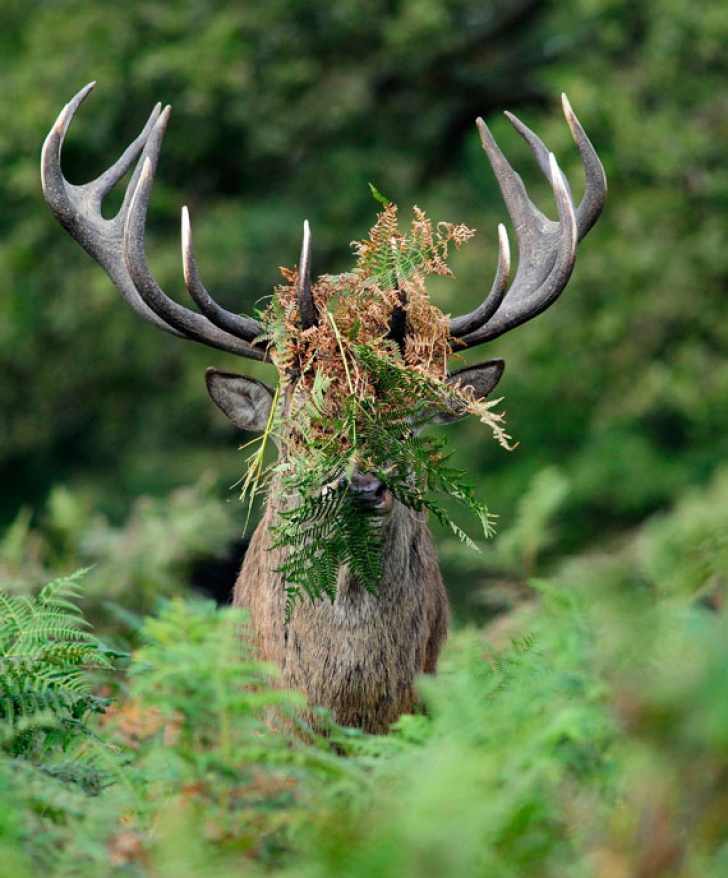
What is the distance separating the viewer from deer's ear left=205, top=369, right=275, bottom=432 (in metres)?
6.16

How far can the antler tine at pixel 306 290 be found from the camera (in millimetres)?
5035

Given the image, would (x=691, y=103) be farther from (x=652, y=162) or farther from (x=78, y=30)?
(x=78, y=30)

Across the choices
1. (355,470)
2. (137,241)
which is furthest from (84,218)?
(355,470)

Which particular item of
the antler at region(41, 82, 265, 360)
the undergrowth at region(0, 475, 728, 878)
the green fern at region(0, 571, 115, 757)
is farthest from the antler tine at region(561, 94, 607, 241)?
the undergrowth at region(0, 475, 728, 878)

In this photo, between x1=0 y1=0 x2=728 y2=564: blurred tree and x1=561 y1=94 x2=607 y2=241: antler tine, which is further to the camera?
x1=0 y1=0 x2=728 y2=564: blurred tree

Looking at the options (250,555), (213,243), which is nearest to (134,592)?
(250,555)

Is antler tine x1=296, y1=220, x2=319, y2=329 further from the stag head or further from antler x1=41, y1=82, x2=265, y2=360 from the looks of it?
antler x1=41, y1=82, x2=265, y2=360

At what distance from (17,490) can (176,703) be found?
17581 millimetres

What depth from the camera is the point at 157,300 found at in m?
5.93

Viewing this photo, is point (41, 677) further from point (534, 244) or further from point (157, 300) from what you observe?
point (534, 244)

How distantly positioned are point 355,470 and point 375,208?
45.9ft

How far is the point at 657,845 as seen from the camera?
8.44 feet

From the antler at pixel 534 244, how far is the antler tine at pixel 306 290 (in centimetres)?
59

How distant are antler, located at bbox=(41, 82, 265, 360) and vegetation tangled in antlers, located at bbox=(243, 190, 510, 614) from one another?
54 cm
